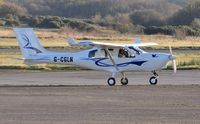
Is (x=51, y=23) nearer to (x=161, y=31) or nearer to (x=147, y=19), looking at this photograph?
(x=161, y=31)

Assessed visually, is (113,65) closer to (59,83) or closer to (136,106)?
(59,83)

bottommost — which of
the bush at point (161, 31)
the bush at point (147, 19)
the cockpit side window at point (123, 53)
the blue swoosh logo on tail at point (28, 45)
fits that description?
the cockpit side window at point (123, 53)

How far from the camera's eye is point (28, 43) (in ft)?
93.9

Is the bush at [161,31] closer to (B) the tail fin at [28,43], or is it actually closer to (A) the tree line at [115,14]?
(A) the tree line at [115,14]

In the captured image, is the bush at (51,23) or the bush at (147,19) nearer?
the bush at (51,23)

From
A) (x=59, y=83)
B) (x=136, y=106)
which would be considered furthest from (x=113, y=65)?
(x=136, y=106)

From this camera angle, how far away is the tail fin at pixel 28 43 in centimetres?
2834

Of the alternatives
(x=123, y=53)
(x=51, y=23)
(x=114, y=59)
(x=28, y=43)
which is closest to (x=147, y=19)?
(x=51, y=23)

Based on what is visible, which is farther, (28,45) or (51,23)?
(51,23)

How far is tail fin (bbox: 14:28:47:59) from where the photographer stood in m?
28.3

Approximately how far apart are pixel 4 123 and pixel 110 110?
352 centimetres

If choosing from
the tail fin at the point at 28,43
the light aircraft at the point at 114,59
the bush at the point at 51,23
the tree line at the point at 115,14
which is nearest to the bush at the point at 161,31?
the tree line at the point at 115,14

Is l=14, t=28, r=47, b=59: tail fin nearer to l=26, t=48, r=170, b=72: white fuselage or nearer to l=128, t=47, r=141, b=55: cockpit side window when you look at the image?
l=26, t=48, r=170, b=72: white fuselage

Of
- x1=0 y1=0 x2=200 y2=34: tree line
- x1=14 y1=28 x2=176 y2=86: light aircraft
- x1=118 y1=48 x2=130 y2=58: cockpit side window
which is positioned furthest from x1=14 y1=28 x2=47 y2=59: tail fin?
x1=0 y1=0 x2=200 y2=34: tree line
